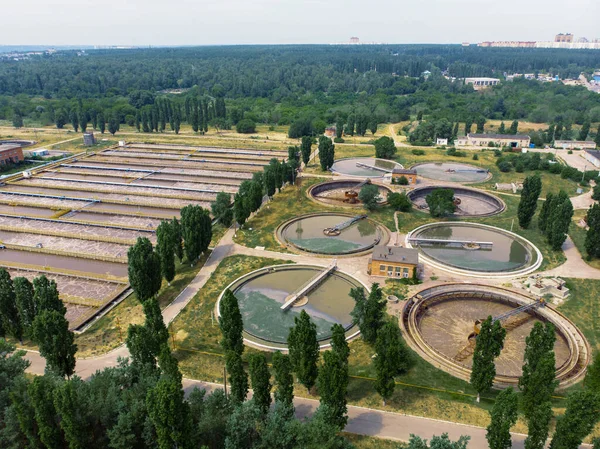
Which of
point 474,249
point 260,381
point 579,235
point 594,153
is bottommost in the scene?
point 474,249

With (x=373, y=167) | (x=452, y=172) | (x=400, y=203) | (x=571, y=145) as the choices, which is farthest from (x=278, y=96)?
(x=400, y=203)

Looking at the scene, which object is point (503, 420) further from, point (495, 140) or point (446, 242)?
point (495, 140)

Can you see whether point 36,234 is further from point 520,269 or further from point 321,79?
point 321,79

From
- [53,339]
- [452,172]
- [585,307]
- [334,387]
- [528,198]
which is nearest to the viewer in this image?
[334,387]

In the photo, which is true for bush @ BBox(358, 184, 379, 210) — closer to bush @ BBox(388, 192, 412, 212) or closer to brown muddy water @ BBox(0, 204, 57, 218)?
bush @ BBox(388, 192, 412, 212)

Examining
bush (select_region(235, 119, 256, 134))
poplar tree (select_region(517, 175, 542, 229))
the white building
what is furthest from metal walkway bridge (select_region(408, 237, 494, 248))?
bush (select_region(235, 119, 256, 134))

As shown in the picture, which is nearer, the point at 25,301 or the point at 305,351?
the point at 305,351
